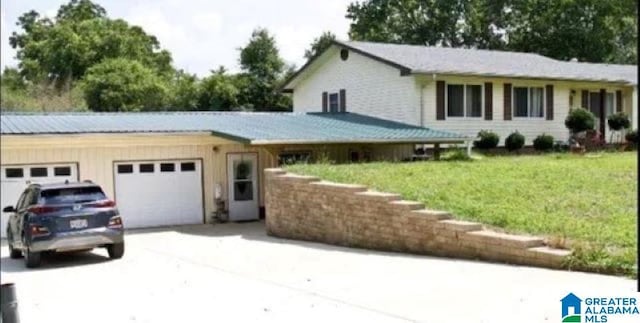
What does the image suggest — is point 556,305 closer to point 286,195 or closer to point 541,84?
point 286,195

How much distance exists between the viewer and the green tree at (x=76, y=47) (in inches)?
1124

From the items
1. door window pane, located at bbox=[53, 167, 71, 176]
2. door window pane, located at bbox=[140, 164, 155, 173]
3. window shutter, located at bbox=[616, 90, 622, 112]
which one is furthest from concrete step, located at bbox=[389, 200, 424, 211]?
window shutter, located at bbox=[616, 90, 622, 112]

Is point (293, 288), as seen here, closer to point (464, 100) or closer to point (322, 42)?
point (464, 100)

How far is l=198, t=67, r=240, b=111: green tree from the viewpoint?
35.4 meters

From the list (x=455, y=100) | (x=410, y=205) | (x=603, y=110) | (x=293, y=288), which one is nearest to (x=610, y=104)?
(x=603, y=110)

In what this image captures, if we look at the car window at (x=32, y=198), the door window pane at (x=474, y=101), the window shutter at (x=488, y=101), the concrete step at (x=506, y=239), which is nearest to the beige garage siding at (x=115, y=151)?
the car window at (x=32, y=198)

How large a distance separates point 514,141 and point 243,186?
9.31 meters

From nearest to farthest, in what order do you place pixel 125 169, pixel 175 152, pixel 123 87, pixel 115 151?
pixel 115 151
pixel 125 169
pixel 175 152
pixel 123 87

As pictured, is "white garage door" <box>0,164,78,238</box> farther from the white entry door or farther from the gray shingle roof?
the gray shingle roof

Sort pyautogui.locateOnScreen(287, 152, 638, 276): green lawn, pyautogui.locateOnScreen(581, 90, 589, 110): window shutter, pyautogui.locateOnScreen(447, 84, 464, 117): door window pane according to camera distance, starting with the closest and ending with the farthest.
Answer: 1. pyautogui.locateOnScreen(287, 152, 638, 276): green lawn
2. pyautogui.locateOnScreen(447, 84, 464, 117): door window pane
3. pyautogui.locateOnScreen(581, 90, 589, 110): window shutter

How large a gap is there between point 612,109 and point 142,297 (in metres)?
24.1

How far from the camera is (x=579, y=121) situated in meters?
25.0

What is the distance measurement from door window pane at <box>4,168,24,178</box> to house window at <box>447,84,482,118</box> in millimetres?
13506

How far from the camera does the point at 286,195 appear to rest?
16.8m
